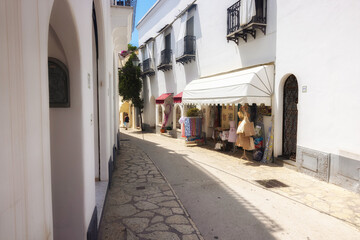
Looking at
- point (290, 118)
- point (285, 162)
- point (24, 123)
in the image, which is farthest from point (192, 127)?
point (24, 123)

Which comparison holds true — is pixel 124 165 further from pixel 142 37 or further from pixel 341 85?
pixel 142 37

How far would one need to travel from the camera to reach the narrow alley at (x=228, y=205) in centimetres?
402

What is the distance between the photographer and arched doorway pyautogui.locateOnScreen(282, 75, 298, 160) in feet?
26.6

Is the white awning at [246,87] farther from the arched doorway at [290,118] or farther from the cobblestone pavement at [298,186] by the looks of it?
the cobblestone pavement at [298,186]

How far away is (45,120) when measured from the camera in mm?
1633

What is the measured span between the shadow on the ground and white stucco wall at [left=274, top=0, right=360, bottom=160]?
2970 mm

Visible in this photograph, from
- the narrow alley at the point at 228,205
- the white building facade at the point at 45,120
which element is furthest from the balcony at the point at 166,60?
the white building facade at the point at 45,120

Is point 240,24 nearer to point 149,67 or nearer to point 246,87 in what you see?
point 246,87

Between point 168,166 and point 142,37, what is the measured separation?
17.4 m

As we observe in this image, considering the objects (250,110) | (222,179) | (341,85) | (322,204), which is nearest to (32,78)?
(322,204)

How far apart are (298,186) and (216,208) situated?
2640 millimetres

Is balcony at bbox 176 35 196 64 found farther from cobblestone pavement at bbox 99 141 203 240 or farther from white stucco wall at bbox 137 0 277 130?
cobblestone pavement at bbox 99 141 203 240

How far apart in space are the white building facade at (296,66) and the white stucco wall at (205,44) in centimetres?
4

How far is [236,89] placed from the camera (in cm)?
870
